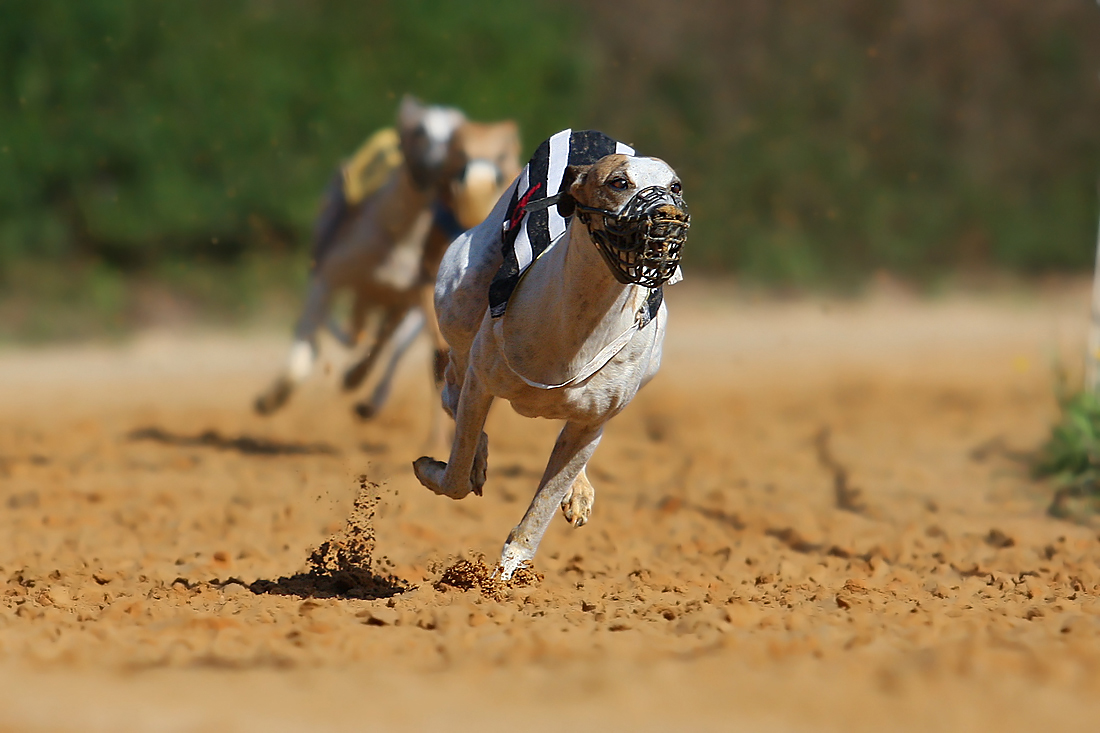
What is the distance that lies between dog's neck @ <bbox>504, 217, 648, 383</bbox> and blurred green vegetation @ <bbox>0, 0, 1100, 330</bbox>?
39.6 feet

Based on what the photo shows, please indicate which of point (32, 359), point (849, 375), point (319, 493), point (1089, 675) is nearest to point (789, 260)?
point (849, 375)

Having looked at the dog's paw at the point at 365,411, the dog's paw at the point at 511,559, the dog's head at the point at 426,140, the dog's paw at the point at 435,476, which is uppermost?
the dog's head at the point at 426,140

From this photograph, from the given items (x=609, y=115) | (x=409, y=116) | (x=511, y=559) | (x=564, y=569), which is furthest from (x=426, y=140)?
(x=609, y=115)

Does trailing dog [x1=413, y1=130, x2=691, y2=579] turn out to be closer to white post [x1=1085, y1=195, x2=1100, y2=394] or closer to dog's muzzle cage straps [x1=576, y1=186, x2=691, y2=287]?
dog's muzzle cage straps [x1=576, y1=186, x2=691, y2=287]

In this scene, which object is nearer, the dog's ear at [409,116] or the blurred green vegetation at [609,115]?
the dog's ear at [409,116]

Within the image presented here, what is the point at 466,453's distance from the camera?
4.94m

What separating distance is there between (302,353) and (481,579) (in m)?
4.52

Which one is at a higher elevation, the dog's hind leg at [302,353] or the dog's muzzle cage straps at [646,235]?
the dog's muzzle cage straps at [646,235]

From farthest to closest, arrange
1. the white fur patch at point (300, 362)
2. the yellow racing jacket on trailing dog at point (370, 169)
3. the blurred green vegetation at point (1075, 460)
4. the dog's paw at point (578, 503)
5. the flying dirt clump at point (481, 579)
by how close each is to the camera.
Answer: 1. the yellow racing jacket on trailing dog at point (370, 169)
2. the white fur patch at point (300, 362)
3. the blurred green vegetation at point (1075, 460)
4. the dog's paw at point (578, 503)
5. the flying dirt clump at point (481, 579)

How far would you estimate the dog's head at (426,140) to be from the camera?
27.3 ft

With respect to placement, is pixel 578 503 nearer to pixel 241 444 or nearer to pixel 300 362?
pixel 300 362

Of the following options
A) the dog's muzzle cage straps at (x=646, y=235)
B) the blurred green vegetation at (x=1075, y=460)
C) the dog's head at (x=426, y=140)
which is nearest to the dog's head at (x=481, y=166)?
the dog's head at (x=426, y=140)

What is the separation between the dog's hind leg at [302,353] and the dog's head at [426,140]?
4.13ft

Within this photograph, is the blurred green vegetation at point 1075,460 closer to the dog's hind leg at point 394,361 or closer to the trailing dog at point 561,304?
the trailing dog at point 561,304
